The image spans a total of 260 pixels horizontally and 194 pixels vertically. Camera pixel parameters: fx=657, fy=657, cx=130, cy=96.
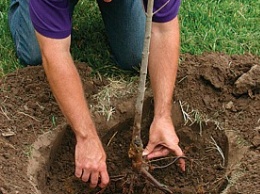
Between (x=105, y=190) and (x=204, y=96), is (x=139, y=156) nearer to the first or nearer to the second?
(x=105, y=190)

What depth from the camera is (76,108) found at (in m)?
2.60

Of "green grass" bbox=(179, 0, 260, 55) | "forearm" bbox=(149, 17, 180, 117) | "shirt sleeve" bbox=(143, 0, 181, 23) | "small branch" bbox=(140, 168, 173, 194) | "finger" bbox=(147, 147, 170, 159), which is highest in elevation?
"shirt sleeve" bbox=(143, 0, 181, 23)

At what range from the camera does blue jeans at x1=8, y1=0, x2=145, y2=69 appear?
11.0 feet

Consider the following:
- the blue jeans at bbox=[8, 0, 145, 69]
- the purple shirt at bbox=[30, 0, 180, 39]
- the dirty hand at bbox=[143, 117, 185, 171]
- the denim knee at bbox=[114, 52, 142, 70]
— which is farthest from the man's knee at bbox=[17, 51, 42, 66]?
the dirty hand at bbox=[143, 117, 185, 171]

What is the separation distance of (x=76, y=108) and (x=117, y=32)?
3.11 ft

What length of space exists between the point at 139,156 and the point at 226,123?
1.85 feet

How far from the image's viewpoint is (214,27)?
12.1ft

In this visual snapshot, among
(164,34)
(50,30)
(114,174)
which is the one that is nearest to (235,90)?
(164,34)

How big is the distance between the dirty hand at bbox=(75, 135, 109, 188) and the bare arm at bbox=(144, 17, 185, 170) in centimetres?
23

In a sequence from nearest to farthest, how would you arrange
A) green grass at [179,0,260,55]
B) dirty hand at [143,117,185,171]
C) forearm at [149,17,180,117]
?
dirty hand at [143,117,185,171] < forearm at [149,17,180,117] < green grass at [179,0,260,55]

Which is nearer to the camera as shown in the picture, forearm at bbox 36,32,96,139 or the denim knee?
forearm at bbox 36,32,96,139

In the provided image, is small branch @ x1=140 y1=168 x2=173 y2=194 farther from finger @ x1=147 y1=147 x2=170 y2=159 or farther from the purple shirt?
the purple shirt

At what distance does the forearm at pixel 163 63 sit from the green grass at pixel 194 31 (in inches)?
19.8

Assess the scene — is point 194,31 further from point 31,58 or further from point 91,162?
point 91,162
